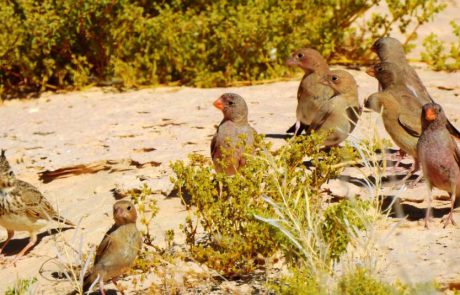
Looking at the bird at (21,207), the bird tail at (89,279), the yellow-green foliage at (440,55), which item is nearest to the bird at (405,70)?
the yellow-green foliage at (440,55)

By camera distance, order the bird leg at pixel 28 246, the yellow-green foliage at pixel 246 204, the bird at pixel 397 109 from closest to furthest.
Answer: the yellow-green foliage at pixel 246 204, the bird leg at pixel 28 246, the bird at pixel 397 109

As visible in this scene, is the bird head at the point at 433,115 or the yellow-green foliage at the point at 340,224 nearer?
the yellow-green foliage at the point at 340,224

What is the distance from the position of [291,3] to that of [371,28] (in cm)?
116

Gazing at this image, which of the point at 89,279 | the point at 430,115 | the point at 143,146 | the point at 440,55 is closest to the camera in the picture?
the point at 89,279

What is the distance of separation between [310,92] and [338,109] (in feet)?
2.57

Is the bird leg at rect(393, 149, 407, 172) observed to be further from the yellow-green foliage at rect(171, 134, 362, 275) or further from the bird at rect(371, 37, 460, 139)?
the yellow-green foliage at rect(171, 134, 362, 275)

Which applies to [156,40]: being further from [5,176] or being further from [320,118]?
[5,176]

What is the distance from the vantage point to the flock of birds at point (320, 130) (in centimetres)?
649

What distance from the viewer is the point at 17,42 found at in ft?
36.7

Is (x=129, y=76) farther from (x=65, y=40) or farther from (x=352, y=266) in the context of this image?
(x=352, y=266)

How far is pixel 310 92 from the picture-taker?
357 inches

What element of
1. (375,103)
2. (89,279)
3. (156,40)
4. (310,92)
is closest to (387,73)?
(375,103)

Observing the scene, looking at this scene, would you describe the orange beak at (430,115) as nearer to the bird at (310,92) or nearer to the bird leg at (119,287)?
the bird at (310,92)

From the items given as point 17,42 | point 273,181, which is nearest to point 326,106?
point 273,181
